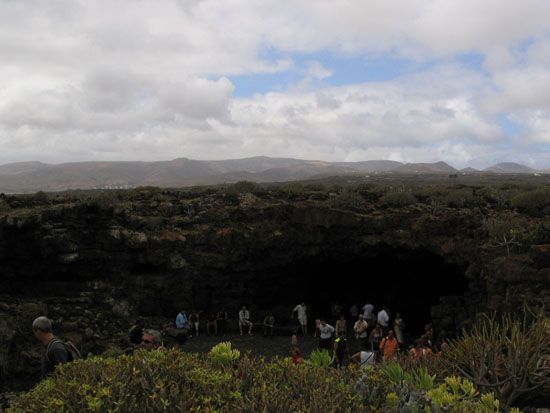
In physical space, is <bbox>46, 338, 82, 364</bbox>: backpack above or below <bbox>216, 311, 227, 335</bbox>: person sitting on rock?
above

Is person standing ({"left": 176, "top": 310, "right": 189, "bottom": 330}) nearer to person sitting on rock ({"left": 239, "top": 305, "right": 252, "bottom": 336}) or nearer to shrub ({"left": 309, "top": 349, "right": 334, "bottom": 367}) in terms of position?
person sitting on rock ({"left": 239, "top": 305, "right": 252, "bottom": 336})

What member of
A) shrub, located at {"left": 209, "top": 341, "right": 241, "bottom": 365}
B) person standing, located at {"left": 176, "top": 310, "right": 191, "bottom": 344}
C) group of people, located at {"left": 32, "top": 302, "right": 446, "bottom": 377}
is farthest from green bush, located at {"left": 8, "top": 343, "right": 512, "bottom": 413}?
person standing, located at {"left": 176, "top": 310, "right": 191, "bottom": 344}

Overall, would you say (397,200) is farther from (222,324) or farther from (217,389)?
(217,389)

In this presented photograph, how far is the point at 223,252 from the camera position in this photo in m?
19.0

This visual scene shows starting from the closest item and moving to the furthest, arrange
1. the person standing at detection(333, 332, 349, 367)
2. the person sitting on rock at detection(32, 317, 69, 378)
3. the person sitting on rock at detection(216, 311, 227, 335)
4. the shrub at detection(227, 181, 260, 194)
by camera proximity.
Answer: the person sitting on rock at detection(32, 317, 69, 378) < the person standing at detection(333, 332, 349, 367) < the person sitting on rock at detection(216, 311, 227, 335) < the shrub at detection(227, 181, 260, 194)

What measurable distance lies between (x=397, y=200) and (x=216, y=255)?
8.63 m

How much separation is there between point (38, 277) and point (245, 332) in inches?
320

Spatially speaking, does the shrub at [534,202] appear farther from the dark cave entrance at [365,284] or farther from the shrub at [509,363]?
the shrub at [509,363]

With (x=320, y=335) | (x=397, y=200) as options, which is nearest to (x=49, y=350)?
(x=320, y=335)

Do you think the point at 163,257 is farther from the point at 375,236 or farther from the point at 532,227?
the point at 532,227

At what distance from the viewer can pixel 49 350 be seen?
505 cm

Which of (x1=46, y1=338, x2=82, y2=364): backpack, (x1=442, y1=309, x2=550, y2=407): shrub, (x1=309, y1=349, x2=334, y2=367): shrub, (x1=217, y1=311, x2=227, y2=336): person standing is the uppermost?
(x1=46, y1=338, x2=82, y2=364): backpack

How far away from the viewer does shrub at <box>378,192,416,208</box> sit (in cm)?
2081

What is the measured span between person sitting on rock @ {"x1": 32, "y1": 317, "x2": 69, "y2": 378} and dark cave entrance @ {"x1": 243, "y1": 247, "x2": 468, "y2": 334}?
592 inches
